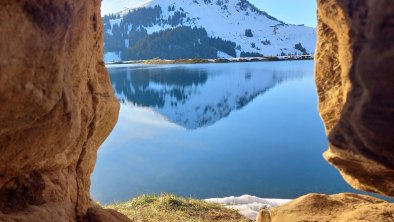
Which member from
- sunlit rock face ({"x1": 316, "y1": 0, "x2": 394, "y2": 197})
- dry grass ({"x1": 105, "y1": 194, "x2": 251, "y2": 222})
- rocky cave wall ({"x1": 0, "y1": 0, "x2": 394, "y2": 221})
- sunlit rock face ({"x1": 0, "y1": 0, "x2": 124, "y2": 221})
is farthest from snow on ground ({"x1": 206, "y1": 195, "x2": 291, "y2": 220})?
sunlit rock face ({"x1": 316, "y1": 0, "x2": 394, "y2": 197})

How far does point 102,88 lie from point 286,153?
2085cm

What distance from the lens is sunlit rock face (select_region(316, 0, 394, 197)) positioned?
4637 mm

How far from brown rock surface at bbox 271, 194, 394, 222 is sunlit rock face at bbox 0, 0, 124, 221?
4.40 m

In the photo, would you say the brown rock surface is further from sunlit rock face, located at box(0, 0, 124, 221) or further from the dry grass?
sunlit rock face, located at box(0, 0, 124, 221)

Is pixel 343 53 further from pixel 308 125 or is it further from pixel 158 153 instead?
pixel 308 125

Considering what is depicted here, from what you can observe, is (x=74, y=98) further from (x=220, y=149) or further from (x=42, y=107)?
(x=220, y=149)

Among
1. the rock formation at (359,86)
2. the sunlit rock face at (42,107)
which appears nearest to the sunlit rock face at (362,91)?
the rock formation at (359,86)

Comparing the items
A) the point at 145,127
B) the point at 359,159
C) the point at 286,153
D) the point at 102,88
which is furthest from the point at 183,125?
the point at 359,159

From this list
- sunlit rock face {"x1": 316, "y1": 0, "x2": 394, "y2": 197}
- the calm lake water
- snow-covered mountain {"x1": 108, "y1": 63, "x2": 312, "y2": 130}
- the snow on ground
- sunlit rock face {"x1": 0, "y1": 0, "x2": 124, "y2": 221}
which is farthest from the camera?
snow-covered mountain {"x1": 108, "y1": 63, "x2": 312, "y2": 130}

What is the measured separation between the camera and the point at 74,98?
5.07 metres

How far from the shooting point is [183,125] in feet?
133

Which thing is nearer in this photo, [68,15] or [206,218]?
[68,15]

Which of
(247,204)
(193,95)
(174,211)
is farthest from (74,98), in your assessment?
(193,95)

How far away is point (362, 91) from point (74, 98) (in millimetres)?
3668
